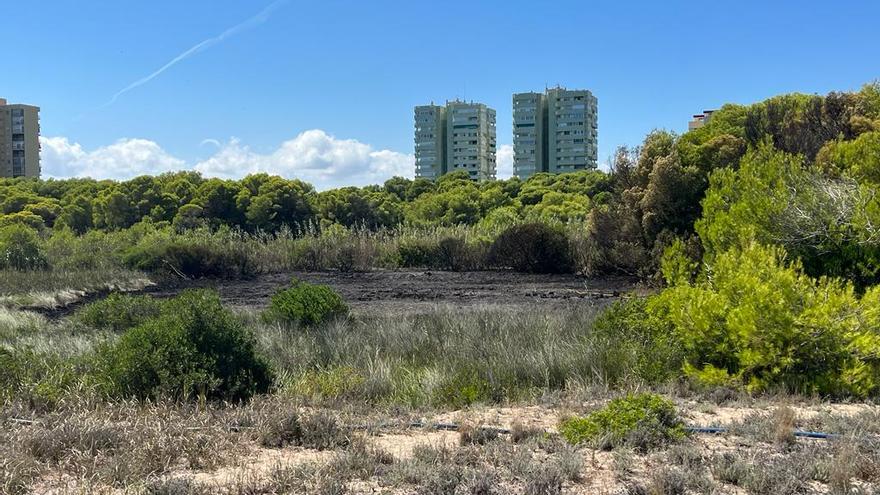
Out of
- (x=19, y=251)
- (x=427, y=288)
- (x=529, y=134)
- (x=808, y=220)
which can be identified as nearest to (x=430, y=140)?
(x=529, y=134)

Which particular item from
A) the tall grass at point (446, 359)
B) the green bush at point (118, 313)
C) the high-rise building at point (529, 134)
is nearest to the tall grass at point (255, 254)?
the green bush at point (118, 313)

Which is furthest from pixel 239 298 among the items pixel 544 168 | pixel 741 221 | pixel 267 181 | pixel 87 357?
pixel 544 168

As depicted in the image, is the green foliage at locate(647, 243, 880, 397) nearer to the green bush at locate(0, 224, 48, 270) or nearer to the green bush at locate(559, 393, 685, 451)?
the green bush at locate(559, 393, 685, 451)

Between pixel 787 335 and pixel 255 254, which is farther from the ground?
pixel 255 254

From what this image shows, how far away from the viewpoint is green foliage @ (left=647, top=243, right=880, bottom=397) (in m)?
6.68

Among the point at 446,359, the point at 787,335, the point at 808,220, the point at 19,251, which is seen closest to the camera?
the point at 787,335

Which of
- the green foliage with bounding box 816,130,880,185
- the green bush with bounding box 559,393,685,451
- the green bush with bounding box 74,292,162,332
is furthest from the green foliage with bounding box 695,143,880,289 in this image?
the green bush with bounding box 74,292,162,332

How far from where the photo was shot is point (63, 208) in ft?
129

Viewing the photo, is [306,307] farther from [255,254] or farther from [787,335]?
[255,254]

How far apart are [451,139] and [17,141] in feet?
158

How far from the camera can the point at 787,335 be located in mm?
6727

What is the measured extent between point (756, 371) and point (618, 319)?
6.20ft

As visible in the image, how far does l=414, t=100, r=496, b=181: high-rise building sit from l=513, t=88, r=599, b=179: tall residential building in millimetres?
4439

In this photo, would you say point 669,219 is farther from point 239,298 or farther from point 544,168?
point 544,168
